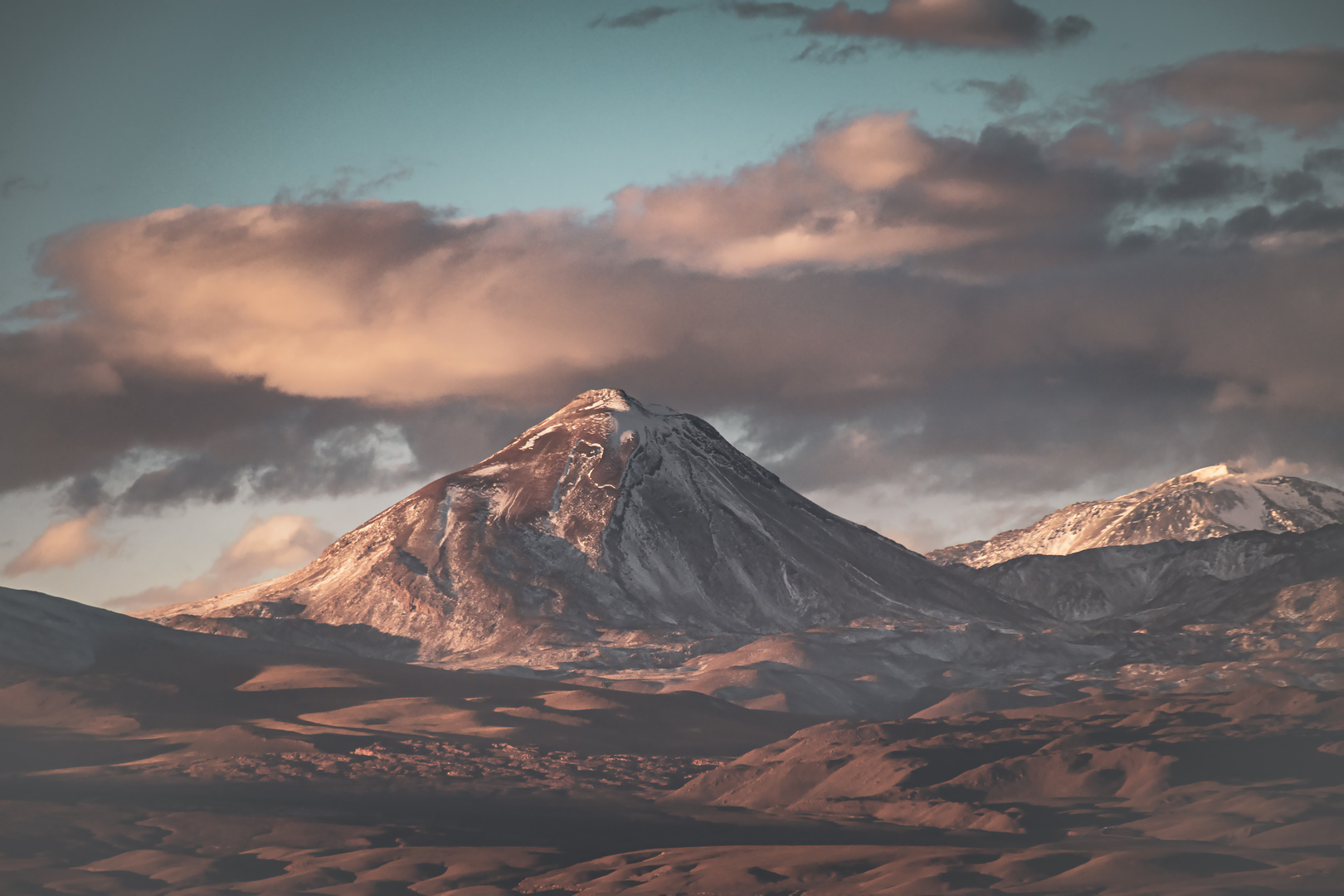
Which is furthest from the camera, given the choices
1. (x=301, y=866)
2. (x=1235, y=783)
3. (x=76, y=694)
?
(x=76, y=694)

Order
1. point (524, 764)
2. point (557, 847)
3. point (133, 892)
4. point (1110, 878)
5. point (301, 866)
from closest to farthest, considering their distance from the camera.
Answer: point (1110, 878), point (133, 892), point (301, 866), point (557, 847), point (524, 764)

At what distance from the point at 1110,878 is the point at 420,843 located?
5576cm

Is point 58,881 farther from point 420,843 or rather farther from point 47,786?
point 47,786

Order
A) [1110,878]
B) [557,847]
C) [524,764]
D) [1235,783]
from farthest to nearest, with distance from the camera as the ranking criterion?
[524,764] → [1235,783] → [557,847] → [1110,878]

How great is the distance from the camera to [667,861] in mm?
109062

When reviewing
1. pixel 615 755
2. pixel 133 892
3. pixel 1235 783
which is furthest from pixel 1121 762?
pixel 133 892

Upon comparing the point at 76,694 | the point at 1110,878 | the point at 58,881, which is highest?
the point at 76,694

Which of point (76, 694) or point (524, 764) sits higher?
point (76, 694)

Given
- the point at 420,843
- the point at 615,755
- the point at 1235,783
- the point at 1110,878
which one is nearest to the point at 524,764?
the point at 615,755

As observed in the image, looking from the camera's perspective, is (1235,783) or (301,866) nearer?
(301,866)

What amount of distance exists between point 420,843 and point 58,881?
28.0 metres

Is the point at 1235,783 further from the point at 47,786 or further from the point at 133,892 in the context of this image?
the point at 47,786

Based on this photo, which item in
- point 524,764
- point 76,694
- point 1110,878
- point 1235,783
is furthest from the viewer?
point 76,694

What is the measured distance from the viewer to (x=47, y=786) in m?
148
